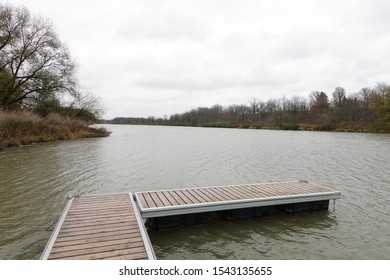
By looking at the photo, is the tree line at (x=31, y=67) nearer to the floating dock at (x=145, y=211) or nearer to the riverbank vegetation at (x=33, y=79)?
the riverbank vegetation at (x=33, y=79)

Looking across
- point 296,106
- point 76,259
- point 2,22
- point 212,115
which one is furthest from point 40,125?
point 212,115

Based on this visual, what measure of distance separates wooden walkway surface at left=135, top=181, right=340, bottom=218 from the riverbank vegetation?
17.6 m

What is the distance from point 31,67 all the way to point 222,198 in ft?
88.2

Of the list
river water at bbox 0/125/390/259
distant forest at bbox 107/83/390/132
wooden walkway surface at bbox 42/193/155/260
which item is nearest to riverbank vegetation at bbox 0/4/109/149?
river water at bbox 0/125/390/259

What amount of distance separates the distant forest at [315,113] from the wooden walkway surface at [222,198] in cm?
4935

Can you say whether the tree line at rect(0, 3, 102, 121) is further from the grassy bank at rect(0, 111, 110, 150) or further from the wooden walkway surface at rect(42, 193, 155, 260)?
the wooden walkway surface at rect(42, 193, 155, 260)

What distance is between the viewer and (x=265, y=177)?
1109 centimetres

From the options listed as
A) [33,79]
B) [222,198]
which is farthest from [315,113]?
[222,198]

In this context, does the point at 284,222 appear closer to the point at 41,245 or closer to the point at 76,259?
the point at 76,259

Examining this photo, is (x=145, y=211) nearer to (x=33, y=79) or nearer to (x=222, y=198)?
(x=222, y=198)

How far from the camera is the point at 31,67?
1009 inches

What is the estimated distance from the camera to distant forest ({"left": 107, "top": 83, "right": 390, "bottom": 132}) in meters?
50.0

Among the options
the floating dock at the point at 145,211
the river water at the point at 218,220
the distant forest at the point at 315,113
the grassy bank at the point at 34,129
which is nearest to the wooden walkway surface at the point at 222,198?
the floating dock at the point at 145,211

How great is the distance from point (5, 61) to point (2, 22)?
3323mm
